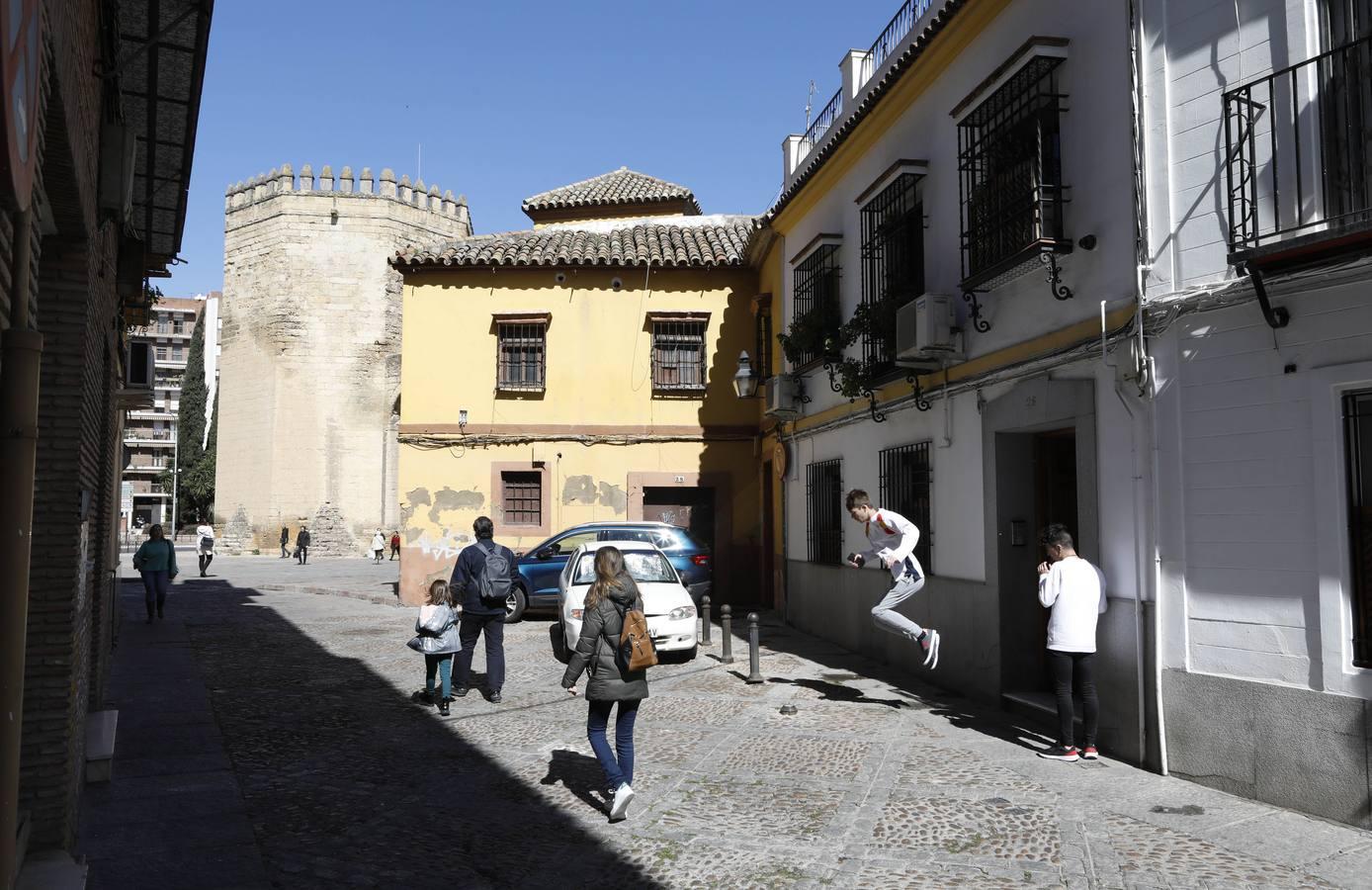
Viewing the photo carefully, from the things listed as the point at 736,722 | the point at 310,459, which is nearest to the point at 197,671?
the point at 736,722

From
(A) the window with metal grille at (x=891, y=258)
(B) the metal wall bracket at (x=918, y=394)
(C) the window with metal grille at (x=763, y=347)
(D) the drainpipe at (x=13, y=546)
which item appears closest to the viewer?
(D) the drainpipe at (x=13, y=546)

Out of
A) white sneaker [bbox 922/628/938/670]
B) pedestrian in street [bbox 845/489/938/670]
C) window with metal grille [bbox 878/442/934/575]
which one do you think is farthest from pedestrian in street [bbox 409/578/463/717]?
window with metal grille [bbox 878/442/934/575]

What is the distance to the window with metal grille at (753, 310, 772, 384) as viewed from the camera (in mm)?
18047

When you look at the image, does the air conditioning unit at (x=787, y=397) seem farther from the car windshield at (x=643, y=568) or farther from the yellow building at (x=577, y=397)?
the yellow building at (x=577, y=397)

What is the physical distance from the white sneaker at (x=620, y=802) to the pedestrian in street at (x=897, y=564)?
3681 mm

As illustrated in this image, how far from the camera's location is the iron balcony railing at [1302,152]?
227 inches

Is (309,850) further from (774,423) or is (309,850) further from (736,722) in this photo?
(774,423)

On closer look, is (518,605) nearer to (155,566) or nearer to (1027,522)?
(155,566)

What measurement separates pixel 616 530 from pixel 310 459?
78.4 feet

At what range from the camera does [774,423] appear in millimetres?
17031

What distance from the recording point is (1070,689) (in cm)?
713

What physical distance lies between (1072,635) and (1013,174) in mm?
3837

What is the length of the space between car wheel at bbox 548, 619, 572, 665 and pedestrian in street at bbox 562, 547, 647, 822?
5.79 m

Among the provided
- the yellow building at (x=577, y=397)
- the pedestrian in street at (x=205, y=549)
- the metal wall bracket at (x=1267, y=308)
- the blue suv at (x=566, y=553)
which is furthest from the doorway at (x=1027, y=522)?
the pedestrian in street at (x=205, y=549)
